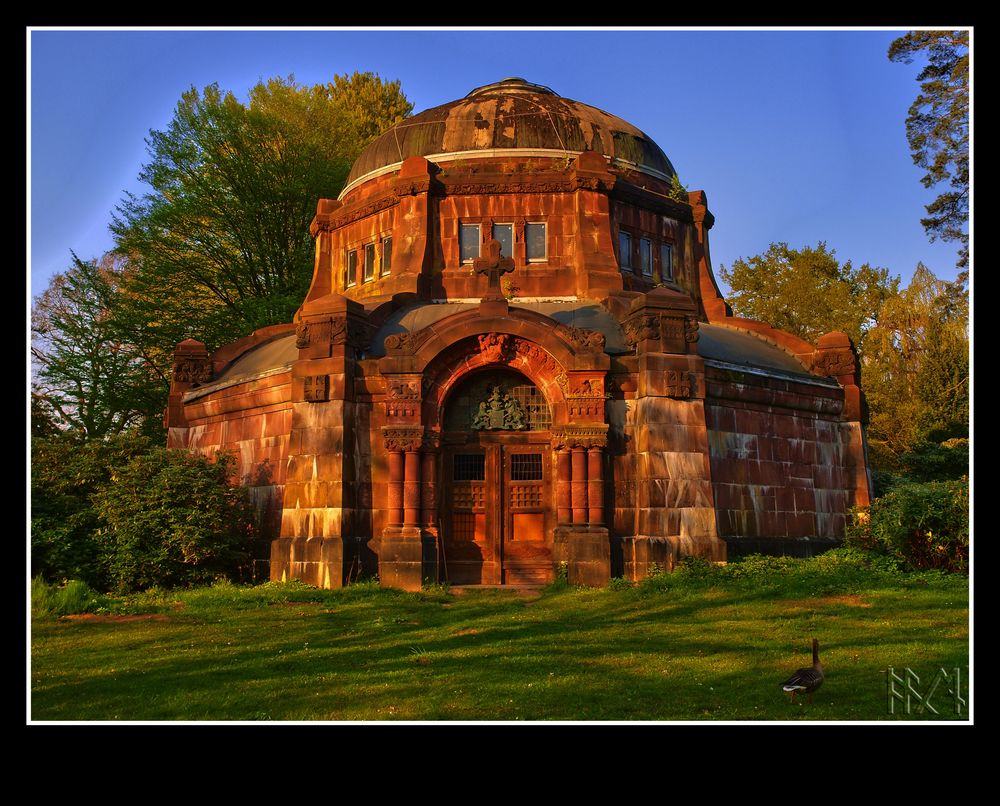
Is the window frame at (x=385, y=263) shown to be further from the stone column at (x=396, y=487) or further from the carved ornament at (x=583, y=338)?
the stone column at (x=396, y=487)

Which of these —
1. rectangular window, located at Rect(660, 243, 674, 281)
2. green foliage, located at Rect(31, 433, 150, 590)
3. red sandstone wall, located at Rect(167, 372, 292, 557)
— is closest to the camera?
green foliage, located at Rect(31, 433, 150, 590)

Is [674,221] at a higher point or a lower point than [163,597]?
higher

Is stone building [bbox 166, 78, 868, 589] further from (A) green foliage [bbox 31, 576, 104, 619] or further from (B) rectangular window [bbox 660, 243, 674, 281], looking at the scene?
Answer: (A) green foliage [bbox 31, 576, 104, 619]

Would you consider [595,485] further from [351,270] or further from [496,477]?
[351,270]

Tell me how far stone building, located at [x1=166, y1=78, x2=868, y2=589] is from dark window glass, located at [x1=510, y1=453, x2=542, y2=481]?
2.0 inches

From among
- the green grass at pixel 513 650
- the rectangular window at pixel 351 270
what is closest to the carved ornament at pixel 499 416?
the green grass at pixel 513 650

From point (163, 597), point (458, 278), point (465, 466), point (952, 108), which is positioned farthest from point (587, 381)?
point (952, 108)

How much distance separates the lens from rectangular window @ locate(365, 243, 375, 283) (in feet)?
91.3

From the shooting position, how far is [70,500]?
70.0 ft

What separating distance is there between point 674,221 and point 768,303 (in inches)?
717

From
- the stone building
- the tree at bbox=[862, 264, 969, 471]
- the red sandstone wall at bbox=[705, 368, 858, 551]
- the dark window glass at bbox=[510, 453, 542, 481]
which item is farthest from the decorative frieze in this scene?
the tree at bbox=[862, 264, 969, 471]

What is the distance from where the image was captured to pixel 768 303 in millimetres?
45250

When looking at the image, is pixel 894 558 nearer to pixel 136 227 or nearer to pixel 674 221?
pixel 674 221

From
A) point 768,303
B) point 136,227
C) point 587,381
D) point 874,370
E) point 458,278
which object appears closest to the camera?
point 587,381
